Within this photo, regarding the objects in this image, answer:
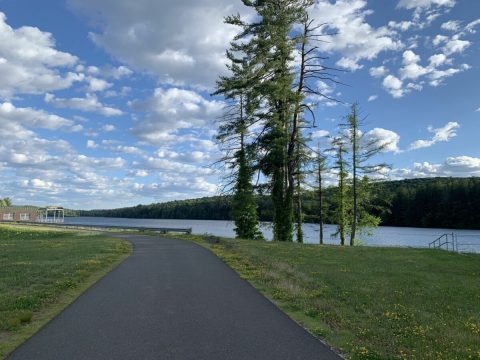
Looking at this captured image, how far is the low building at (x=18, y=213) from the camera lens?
94.6 m

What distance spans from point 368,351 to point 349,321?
6.11ft

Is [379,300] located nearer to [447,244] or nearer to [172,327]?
[172,327]

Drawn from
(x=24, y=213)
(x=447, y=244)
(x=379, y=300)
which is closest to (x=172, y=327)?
(x=379, y=300)

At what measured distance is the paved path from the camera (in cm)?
602

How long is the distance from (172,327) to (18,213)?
337ft

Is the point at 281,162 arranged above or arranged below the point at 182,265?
above

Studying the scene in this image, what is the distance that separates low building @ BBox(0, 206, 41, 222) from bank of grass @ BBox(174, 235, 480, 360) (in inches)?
3528

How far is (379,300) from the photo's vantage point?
10211 mm

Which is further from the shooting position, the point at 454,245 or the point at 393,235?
the point at 393,235

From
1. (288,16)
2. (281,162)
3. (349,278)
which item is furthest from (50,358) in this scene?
(288,16)

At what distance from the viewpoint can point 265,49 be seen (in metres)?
31.4

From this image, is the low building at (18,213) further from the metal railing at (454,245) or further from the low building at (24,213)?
the metal railing at (454,245)

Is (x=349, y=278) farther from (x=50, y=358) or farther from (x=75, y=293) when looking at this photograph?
(x=50, y=358)

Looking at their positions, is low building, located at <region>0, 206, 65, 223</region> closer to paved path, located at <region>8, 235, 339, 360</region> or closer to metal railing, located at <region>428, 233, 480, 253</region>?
metal railing, located at <region>428, 233, 480, 253</region>
